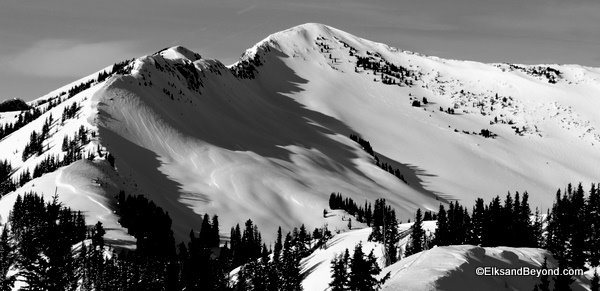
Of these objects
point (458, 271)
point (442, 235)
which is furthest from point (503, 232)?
point (458, 271)

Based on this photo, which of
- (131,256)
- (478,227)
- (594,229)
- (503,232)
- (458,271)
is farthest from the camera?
(594,229)

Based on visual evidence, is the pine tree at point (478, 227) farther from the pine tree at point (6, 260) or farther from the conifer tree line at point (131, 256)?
the pine tree at point (6, 260)

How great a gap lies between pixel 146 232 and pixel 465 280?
86.6 m

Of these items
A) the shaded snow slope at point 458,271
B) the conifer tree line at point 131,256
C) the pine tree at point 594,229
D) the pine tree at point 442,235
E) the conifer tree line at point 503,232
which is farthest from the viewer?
the pine tree at point 442,235

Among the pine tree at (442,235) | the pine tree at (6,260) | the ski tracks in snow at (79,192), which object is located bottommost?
the pine tree at (442,235)

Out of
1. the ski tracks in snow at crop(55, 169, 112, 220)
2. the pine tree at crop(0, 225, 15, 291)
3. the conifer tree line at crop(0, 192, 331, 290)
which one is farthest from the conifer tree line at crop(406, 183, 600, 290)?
the pine tree at crop(0, 225, 15, 291)

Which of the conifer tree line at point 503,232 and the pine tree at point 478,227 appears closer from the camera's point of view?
the conifer tree line at point 503,232

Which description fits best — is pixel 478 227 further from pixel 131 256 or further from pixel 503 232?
pixel 131 256

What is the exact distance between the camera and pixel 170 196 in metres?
198

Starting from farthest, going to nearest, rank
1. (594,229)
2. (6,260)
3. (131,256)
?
(594,229), (131,256), (6,260)

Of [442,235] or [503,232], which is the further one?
[503,232]

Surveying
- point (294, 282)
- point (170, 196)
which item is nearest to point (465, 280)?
point (294, 282)

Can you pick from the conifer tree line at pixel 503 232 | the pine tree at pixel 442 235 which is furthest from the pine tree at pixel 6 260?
the pine tree at pixel 442 235

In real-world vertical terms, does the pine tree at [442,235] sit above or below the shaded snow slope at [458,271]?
below
